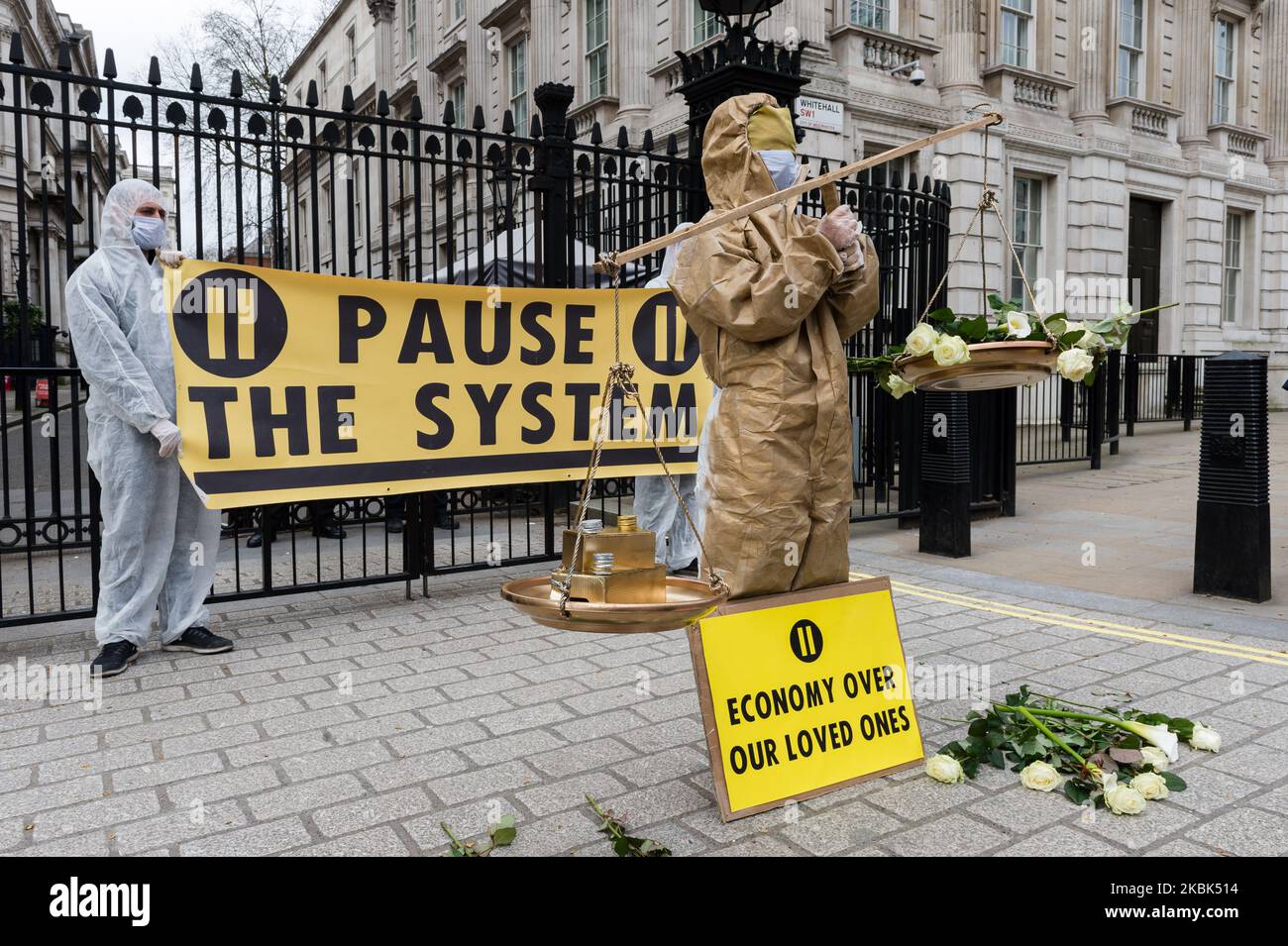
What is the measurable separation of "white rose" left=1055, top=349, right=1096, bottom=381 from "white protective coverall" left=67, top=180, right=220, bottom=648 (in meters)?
4.15

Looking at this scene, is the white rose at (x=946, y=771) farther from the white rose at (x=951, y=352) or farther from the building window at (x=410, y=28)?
the building window at (x=410, y=28)

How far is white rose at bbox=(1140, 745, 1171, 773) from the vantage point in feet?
11.1

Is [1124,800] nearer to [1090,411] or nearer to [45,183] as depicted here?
[45,183]

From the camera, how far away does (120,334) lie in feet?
15.7

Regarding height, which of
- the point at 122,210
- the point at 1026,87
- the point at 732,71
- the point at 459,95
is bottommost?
the point at 122,210

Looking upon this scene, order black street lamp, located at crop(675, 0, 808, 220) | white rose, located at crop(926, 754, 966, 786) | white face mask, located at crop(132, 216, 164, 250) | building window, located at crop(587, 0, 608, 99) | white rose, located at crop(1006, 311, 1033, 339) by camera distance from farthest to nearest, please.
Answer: building window, located at crop(587, 0, 608, 99) → black street lamp, located at crop(675, 0, 808, 220) → white face mask, located at crop(132, 216, 164, 250) → white rose, located at crop(1006, 311, 1033, 339) → white rose, located at crop(926, 754, 966, 786)

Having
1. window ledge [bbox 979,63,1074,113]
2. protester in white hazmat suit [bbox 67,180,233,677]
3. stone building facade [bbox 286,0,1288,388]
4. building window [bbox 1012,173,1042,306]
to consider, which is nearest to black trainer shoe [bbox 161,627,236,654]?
protester in white hazmat suit [bbox 67,180,233,677]

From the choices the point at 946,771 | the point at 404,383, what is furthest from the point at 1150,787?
the point at 404,383

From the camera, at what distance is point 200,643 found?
523cm

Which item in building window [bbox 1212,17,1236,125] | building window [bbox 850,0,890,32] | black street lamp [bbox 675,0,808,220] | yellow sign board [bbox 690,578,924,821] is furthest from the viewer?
building window [bbox 1212,17,1236,125]

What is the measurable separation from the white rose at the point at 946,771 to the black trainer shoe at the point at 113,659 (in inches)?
152

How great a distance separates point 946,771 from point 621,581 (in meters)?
1.44

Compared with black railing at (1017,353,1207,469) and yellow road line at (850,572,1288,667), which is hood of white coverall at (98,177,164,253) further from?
black railing at (1017,353,1207,469)

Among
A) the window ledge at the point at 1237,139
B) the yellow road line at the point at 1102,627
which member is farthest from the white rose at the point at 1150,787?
the window ledge at the point at 1237,139
